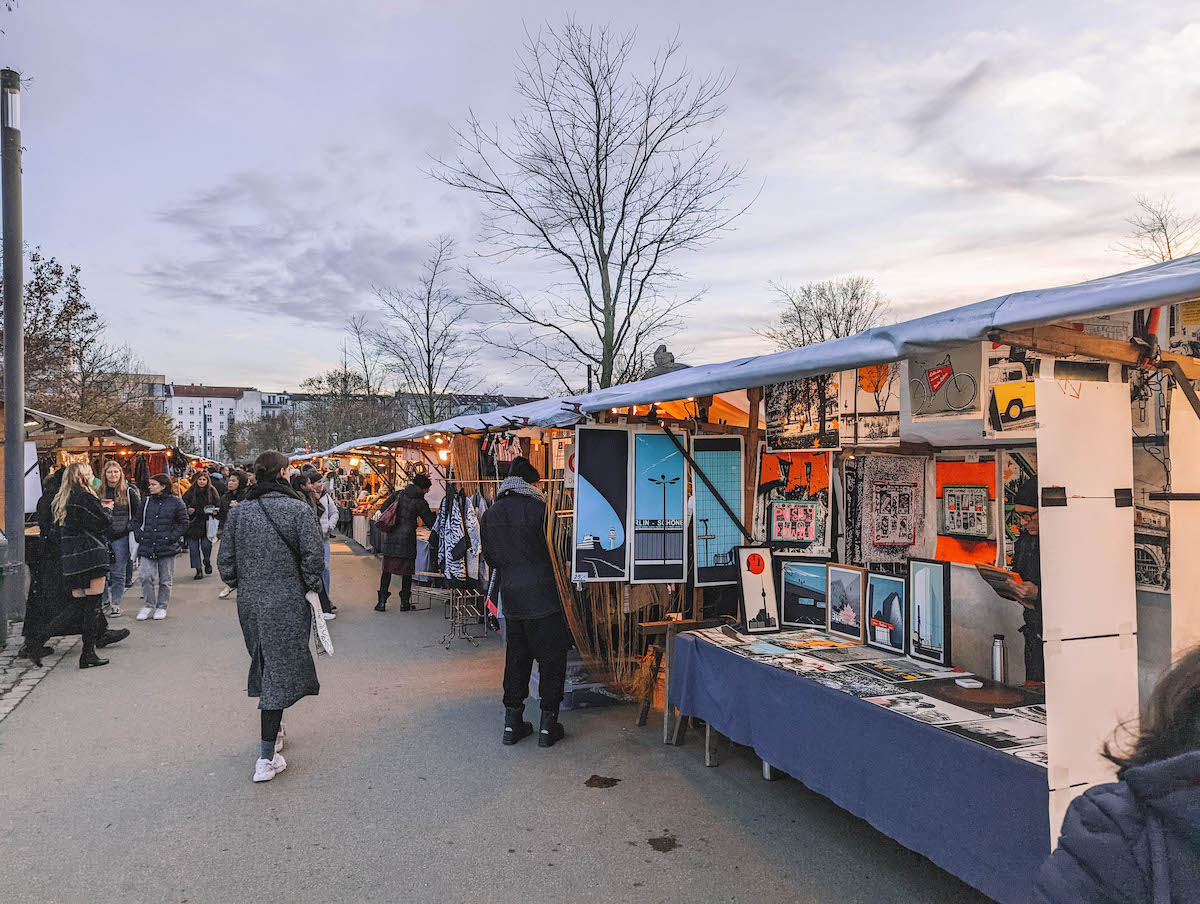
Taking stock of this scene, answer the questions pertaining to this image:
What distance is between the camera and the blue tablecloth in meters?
2.64

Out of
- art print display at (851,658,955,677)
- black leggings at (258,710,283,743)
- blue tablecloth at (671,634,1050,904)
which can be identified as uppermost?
art print display at (851,658,955,677)

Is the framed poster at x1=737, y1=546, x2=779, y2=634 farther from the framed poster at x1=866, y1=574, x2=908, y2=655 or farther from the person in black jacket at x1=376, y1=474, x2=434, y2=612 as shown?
the person in black jacket at x1=376, y1=474, x2=434, y2=612

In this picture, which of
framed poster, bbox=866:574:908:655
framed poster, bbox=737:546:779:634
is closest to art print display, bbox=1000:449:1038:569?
framed poster, bbox=866:574:908:655

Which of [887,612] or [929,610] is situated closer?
[929,610]

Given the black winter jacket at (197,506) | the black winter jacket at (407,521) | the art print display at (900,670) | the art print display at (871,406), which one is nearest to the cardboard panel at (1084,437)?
the art print display at (900,670)

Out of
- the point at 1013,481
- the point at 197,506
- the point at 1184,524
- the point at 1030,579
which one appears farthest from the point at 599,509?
the point at 197,506

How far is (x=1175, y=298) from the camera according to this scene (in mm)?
1903

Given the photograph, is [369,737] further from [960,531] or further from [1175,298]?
[1175,298]

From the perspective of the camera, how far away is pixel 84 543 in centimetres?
705

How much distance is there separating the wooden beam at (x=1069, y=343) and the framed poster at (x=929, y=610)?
68.7 inches

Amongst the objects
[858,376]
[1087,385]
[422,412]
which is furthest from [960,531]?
[422,412]

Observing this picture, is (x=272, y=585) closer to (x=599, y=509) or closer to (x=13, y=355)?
(x=599, y=509)

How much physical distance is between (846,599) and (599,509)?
66.7 inches

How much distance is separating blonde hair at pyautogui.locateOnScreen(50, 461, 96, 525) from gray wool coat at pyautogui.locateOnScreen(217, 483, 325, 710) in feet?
11.6
